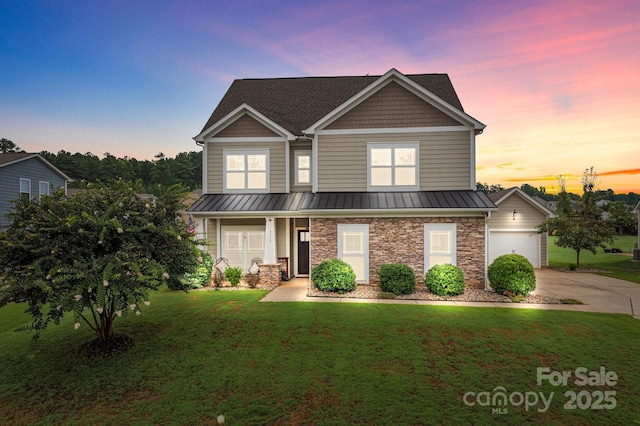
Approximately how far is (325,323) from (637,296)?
43.0ft

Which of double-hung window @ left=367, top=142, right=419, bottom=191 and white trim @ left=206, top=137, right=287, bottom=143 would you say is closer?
double-hung window @ left=367, top=142, right=419, bottom=191

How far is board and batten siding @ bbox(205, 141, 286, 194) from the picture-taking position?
50.3ft

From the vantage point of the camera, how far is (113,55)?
868 inches

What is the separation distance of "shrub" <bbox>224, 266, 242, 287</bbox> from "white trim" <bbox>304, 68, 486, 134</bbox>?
7.36 metres

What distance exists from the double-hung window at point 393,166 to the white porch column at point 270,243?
5.03 metres

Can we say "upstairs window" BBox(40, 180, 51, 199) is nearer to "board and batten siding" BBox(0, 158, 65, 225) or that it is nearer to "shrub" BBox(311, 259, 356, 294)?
"board and batten siding" BBox(0, 158, 65, 225)

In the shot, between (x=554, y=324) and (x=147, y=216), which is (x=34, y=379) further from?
(x=554, y=324)

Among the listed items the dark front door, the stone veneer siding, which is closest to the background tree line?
the dark front door

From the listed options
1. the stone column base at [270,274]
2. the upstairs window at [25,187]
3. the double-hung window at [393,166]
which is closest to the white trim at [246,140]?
the double-hung window at [393,166]

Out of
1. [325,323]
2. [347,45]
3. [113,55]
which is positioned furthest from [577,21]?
[113,55]

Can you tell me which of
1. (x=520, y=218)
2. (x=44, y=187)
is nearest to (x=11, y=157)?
(x=44, y=187)

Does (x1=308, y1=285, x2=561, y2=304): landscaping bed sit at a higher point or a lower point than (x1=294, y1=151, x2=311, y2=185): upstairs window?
lower

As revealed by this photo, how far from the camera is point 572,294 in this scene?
11930mm

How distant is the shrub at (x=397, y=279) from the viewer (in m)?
11.6
